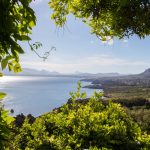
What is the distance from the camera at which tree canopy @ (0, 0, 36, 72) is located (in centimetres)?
350

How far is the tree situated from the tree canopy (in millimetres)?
4874

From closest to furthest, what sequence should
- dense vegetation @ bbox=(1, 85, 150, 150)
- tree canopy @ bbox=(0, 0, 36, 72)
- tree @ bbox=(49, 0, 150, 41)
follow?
tree canopy @ bbox=(0, 0, 36, 72)
tree @ bbox=(49, 0, 150, 41)
dense vegetation @ bbox=(1, 85, 150, 150)

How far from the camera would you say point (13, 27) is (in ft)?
11.9

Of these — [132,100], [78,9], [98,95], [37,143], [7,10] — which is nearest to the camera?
[7,10]

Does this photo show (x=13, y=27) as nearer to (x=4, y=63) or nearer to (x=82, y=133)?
(x=4, y=63)

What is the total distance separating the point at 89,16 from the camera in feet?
34.0

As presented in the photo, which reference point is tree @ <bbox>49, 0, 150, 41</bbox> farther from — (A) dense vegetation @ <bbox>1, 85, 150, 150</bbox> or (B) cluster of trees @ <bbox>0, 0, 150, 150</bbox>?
(A) dense vegetation @ <bbox>1, 85, 150, 150</bbox>

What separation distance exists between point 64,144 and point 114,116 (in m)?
2.58

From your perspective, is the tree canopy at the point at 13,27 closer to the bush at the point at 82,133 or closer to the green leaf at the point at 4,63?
the green leaf at the point at 4,63

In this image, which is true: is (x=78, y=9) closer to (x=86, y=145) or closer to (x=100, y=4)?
(x=100, y=4)

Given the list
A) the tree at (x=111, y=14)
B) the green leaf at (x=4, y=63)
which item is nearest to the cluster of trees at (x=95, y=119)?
the tree at (x=111, y=14)

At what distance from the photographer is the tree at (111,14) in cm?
871

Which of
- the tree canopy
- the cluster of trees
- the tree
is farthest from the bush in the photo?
the tree canopy

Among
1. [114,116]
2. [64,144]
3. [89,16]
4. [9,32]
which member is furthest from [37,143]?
[9,32]
